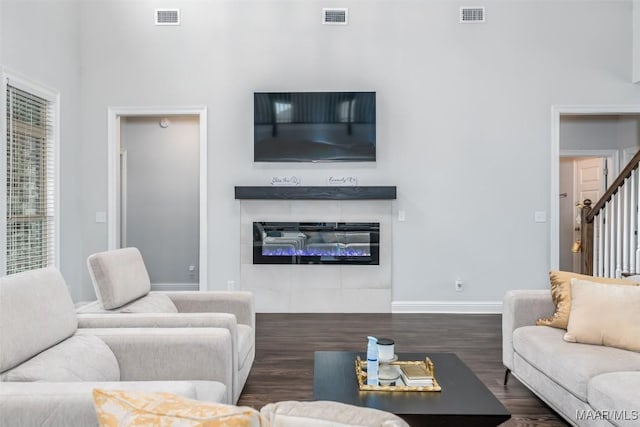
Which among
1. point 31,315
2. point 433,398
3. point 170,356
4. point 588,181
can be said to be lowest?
point 433,398

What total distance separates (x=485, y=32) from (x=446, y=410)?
4.55 m

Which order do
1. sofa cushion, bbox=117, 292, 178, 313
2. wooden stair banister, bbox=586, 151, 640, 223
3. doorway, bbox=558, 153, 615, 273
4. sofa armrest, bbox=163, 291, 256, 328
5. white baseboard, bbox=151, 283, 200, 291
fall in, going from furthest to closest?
1. doorway, bbox=558, 153, 615, 273
2. white baseboard, bbox=151, 283, 200, 291
3. wooden stair banister, bbox=586, 151, 640, 223
4. sofa armrest, bbox=163, 291, 256, 328
5. sofa cushion, bbox=117, 292, 178, 313

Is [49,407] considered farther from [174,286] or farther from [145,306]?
[174,286]

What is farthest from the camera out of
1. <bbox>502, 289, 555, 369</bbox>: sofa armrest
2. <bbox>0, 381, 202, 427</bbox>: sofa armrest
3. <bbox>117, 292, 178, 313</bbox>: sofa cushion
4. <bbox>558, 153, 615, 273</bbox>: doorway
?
<bbox>558, 153, 615, 273</bbox>: doorway

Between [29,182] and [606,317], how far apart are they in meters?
4.80

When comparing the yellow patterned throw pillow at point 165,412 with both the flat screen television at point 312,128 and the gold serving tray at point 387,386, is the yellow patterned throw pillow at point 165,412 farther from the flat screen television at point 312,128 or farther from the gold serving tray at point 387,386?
the flat screen television at point 312,128

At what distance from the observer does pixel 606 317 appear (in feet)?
7.69

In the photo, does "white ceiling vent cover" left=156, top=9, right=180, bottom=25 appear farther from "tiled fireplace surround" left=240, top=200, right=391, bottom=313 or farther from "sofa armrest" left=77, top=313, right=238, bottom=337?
"sofa armrest" left=77, top=313, right=238, bottom=337

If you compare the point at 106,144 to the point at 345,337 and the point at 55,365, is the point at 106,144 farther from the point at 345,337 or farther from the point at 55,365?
the point at 55,365

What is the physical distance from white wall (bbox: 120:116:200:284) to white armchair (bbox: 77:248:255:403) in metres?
3.42

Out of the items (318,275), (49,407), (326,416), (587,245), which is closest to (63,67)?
(318,275)

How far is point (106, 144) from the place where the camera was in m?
5.08

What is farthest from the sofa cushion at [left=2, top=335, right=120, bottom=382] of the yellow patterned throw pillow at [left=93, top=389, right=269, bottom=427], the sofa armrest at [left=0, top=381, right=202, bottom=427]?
the yellow patterned throw pillow at [left=93, top=389, right=269, bottom=427]

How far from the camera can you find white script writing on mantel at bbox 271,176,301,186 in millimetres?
5023
